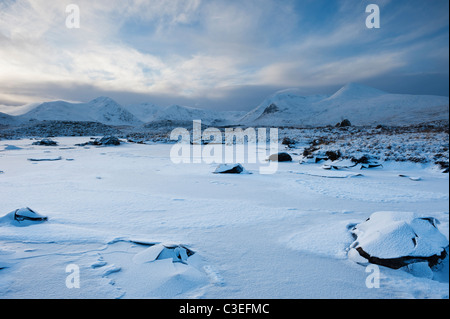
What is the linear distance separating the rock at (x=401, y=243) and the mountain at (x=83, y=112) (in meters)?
96.0

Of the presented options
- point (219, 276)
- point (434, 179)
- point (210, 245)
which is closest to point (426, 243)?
point (219, 276)

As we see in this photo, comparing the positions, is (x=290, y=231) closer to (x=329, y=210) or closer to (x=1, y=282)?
(x=329, y=210)

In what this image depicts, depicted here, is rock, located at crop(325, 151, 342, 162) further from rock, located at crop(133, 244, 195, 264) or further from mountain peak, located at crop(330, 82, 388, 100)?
mountain peak, located at crop(330, 82, 388, 100)

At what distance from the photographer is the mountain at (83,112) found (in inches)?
3575

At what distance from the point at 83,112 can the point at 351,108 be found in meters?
114

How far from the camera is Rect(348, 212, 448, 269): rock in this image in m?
2.08

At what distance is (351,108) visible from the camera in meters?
68.9

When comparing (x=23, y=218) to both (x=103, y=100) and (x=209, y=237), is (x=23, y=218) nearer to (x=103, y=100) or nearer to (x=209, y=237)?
(x=209, y=237)

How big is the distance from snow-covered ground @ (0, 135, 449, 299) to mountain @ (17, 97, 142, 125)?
92343 mm

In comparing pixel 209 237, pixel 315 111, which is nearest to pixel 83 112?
pixel 315 111

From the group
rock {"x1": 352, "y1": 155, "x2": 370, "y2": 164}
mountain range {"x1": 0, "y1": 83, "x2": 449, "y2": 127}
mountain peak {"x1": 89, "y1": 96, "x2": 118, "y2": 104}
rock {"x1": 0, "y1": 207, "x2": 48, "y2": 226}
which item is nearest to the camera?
rock {"x1": 0, "y1": 207, "x2": 48, "y2": 226}

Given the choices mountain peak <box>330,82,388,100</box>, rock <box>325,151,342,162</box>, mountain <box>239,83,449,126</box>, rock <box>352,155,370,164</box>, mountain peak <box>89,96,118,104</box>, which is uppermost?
mountain peak <box>89,96,118,104</box>

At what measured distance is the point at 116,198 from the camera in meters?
4.81

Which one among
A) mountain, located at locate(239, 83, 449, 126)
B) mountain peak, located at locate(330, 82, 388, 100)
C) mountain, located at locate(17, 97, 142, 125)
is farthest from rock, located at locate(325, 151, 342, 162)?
mountain, located at locate(17, 97, 142, 125)
